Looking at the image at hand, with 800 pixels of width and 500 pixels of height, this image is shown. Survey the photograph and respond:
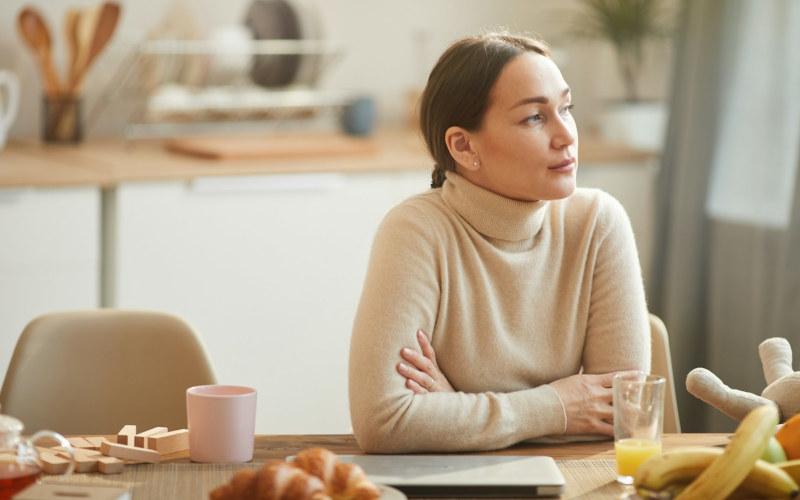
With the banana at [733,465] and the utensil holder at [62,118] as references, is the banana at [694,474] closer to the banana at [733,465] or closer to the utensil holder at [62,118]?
the banana at [733,465]

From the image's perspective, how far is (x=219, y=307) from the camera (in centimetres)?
300

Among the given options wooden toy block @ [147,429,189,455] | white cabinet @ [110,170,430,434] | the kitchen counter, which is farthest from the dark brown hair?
white cabinet @ [110,170,430,434]

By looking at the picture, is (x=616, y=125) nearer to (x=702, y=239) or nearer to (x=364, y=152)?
(x=702, y=239)

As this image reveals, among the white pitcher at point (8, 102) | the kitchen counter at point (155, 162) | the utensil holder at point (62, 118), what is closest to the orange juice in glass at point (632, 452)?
the kitchen counter at point (155, 162)

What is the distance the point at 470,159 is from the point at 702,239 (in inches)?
65.2

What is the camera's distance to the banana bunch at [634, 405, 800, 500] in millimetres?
1225

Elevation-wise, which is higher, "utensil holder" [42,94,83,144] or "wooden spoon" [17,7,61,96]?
"wooden spoon" [17,7,61,96]

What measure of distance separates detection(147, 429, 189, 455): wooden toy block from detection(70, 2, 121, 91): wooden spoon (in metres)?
1.82

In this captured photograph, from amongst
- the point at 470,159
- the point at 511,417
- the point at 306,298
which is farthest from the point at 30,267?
the point at 511,417

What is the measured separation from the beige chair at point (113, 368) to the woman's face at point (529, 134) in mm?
574

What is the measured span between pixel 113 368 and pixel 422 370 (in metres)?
0.58

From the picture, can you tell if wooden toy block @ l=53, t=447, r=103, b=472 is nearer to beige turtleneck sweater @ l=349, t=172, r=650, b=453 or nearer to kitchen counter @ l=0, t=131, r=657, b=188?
beige turtleneck sweater @ l=349, t=172, r=650, b=453

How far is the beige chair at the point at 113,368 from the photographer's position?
1967 millimetres

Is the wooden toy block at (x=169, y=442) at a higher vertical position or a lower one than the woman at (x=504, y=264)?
lower
